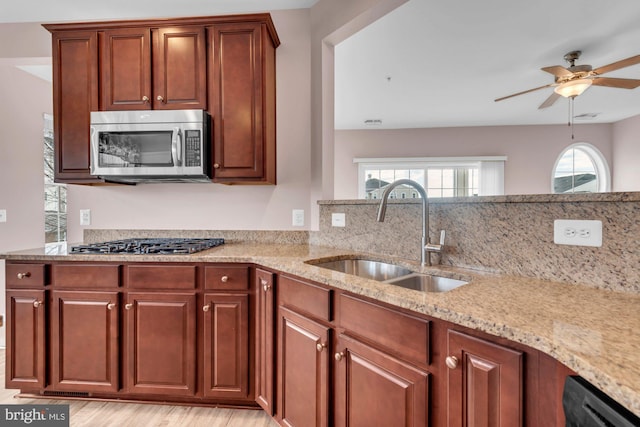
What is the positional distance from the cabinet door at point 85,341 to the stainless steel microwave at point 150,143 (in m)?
0.78

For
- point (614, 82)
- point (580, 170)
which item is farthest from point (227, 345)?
point (580, 170)

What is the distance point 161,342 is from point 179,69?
166 centimetres

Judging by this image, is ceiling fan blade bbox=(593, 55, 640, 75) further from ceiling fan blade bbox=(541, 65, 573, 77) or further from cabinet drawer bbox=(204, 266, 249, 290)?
cabinet drawer bbox=(204, 266, 249, 290)

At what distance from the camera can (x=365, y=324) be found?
3.46 feet

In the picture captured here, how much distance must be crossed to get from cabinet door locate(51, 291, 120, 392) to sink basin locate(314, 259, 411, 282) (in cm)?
124

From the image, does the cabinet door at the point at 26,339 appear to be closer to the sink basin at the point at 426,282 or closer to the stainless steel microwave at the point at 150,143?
the stainless steel microwave at the point at 150,143

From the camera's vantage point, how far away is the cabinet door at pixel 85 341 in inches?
68.4

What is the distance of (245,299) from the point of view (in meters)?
1.68

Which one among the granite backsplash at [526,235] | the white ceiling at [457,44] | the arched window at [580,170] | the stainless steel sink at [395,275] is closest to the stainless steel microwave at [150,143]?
the white ceiling at [457,44]

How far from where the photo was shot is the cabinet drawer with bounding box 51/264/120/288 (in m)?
1.73

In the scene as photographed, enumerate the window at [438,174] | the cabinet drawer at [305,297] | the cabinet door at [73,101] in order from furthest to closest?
1. the window at [438,174]
2. the cabinet door at [73,101]
3. the cabinet drawer at [305,297]

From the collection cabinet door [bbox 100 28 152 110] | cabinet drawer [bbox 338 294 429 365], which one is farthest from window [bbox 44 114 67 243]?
cabinet drawer [bbox 338 294 429 365]

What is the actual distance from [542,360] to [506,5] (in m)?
2.56

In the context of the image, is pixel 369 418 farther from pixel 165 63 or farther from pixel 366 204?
pixel 165 63
